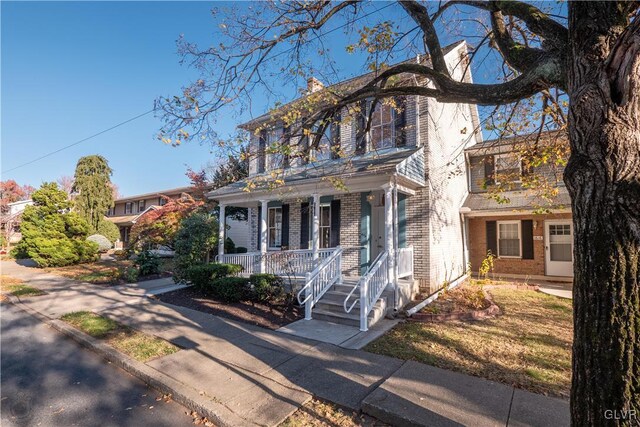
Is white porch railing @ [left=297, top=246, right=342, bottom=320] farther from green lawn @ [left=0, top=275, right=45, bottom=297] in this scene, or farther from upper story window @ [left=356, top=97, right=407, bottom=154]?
green lawn @ [left=0, top=275, right=45, bottom=297]

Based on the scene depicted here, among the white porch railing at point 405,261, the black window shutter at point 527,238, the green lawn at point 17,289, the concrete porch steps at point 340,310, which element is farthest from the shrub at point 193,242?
the black window shutter at point 527,238

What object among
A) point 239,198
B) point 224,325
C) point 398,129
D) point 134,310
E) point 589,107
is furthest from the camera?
point 239,198

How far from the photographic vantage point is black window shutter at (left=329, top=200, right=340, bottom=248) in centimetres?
1099

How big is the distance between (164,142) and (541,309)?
945cm

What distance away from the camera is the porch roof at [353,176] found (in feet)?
26.9

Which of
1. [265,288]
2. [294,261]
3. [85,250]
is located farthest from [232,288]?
[85,250]

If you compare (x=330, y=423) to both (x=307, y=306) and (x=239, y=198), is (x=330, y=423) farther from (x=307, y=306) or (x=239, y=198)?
(x=239, y=198)

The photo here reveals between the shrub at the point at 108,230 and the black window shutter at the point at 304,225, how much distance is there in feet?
79.8

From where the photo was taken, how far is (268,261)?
1084 cm

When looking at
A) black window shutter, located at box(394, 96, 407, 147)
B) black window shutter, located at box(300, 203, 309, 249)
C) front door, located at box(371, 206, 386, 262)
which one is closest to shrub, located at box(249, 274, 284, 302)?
black window shutter, located at box(300, 203, 309, 249)

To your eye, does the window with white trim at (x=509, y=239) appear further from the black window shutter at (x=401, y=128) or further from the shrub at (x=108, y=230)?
the shrub at (x=108, y=230)

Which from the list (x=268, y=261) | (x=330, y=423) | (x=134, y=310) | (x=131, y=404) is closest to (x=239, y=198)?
(x=268, y=261)

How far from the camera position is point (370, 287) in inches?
288

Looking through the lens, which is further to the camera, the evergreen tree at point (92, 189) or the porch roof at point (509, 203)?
the evergreen tree at point (92, 189)
